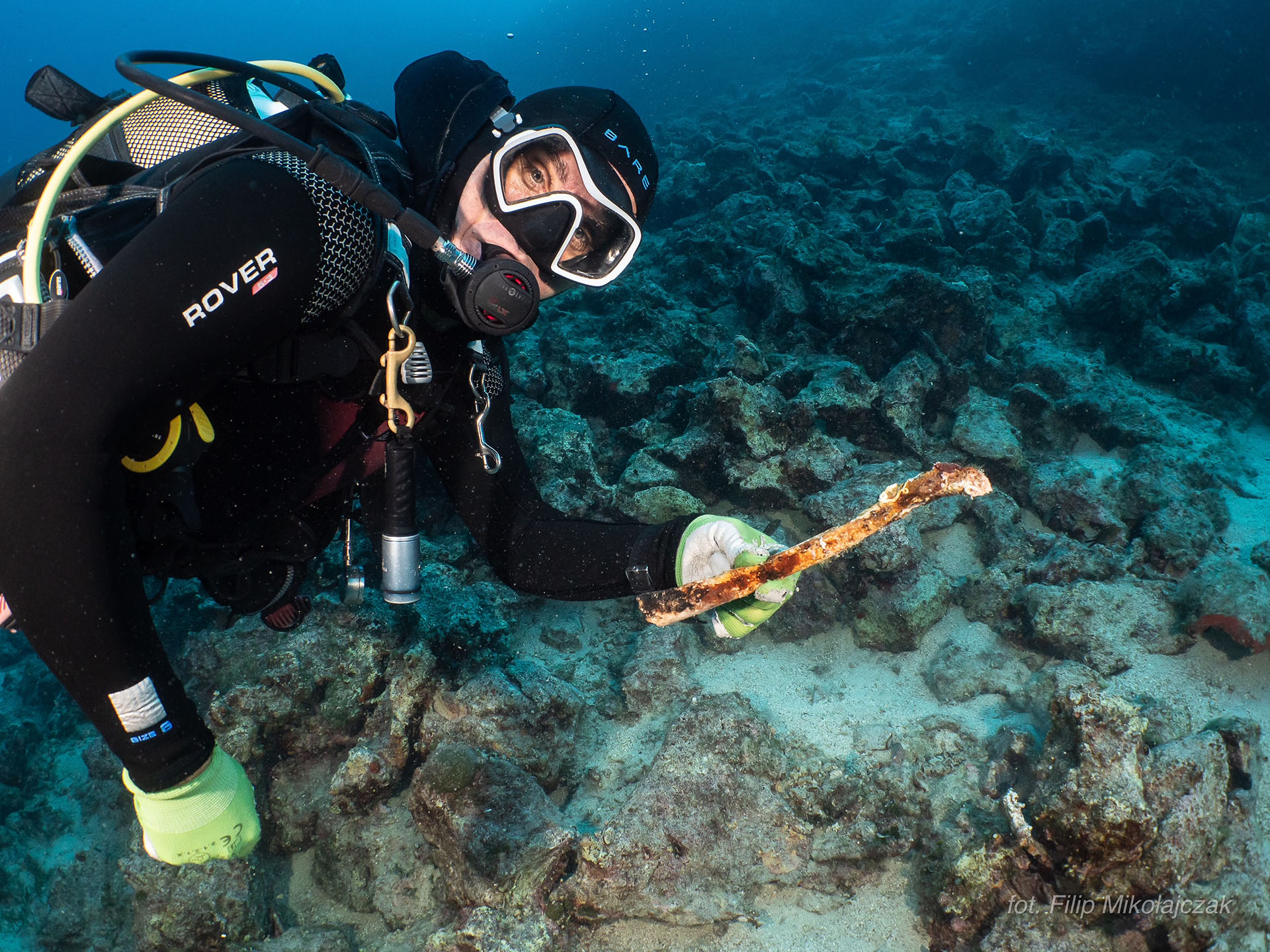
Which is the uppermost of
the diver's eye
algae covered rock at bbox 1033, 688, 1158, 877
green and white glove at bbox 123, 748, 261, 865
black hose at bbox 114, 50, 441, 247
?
black hose at bbox 114, 50, 441, 247

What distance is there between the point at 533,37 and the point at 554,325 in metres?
83.0

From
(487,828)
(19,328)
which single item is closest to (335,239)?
(19,328)

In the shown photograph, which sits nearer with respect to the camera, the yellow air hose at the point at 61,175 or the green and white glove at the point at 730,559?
the yellow air hose at the point at 61,175

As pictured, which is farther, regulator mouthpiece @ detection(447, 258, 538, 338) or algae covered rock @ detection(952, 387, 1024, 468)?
algae covered rock @ detection(952, 387, 1024, 468)

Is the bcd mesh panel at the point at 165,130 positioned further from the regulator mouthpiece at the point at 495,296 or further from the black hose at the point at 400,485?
the black hose at the point at 400,485

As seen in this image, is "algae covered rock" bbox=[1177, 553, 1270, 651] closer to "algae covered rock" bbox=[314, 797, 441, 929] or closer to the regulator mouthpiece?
the regulator mouthpiece

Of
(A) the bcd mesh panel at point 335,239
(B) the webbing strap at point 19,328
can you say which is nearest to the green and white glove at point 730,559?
(A) the bcd mesh panel at point 335,239

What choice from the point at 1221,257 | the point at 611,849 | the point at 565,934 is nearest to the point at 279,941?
the point at 565,934

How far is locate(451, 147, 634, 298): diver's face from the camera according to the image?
222 cm

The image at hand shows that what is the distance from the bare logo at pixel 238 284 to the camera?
4.48 feet

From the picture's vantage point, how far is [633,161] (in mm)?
2424

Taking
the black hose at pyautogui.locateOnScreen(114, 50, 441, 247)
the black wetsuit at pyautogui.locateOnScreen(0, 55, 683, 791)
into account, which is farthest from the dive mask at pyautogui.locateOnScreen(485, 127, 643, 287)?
the black wetsuit at pyautogui.locateOnScreen(0, 55, 683, 791)

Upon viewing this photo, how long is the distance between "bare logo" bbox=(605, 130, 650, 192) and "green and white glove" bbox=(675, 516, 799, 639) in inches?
54.1

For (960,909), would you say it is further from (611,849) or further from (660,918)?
(611,849)
